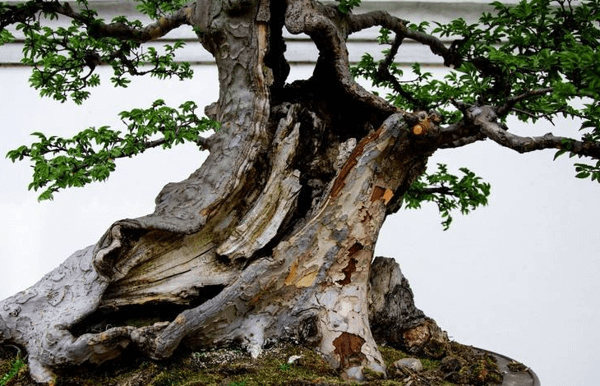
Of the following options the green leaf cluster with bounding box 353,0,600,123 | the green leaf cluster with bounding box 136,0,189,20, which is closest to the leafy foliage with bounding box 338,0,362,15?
the green leaf cluster with bounding box 353,0,600,123

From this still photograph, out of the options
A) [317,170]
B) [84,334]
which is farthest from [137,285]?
[317,170]

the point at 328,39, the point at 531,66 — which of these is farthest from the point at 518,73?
the point at 328,39

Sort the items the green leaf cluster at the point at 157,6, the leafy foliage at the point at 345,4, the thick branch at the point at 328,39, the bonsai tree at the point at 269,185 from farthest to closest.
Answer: the green leaf cluster at the point at 157,6
the leafy foliage at the point at 345,4
the thick branch at the point at 328,39
the bonsai tree at the point at 269,185

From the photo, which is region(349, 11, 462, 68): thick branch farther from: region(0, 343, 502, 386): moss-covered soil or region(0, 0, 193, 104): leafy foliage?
region(0, 343, 502, 386): moss-covered soil

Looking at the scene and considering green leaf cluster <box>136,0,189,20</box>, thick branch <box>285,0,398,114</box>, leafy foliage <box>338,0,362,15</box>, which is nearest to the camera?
thick branch <box>285,0,398,114</box>

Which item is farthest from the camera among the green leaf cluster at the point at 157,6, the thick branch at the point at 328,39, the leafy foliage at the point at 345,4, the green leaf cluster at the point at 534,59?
the green leaf cluster at the point at 157,6

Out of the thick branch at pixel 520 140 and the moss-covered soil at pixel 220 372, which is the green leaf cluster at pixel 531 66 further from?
the moss-covered soil at pixel 220 372

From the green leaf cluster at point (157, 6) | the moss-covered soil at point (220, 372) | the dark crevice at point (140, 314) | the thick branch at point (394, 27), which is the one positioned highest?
the thick branch at point (394, 27)

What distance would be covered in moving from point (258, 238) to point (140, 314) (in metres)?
0.46

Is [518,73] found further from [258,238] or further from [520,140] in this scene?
→ [258,238]

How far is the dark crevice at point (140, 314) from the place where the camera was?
87.1 inches

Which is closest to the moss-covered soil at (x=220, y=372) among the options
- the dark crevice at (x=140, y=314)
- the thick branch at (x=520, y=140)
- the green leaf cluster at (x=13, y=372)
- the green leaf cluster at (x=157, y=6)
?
the green leaf cluster at (x=13, y=372)

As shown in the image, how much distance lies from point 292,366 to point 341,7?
137 cm

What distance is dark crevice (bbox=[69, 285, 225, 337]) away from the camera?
7.26ft
